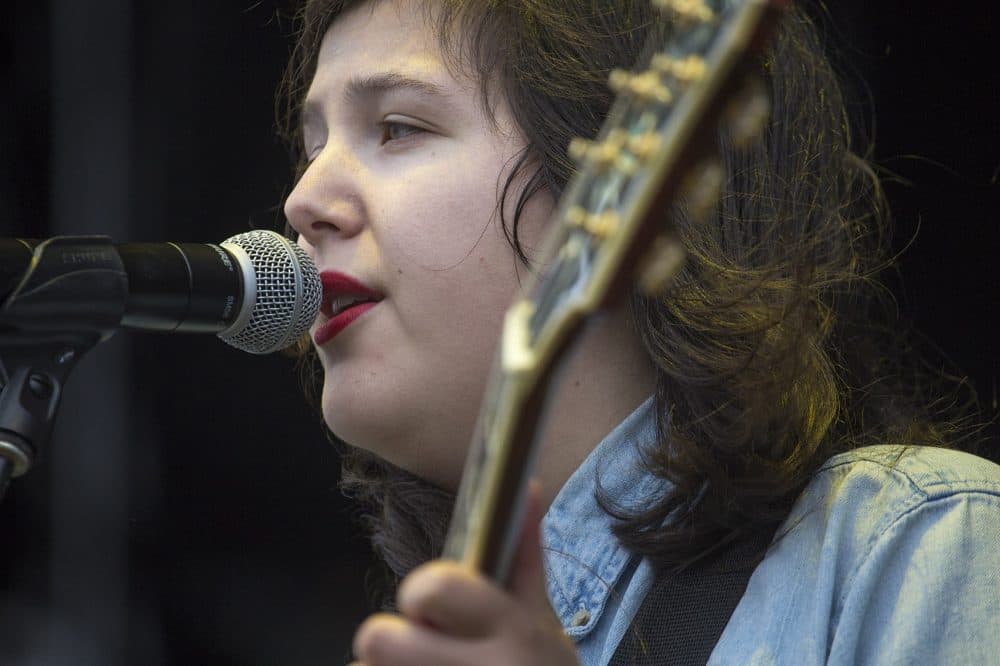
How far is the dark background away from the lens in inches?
106

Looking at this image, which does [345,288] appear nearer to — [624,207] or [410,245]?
[410,245]

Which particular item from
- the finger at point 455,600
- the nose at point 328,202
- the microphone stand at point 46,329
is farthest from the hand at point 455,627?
the nose at point 328,202

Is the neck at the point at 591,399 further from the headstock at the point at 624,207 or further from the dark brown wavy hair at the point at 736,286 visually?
the headstock at the point at 624,207

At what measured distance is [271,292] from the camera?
51.3 inches

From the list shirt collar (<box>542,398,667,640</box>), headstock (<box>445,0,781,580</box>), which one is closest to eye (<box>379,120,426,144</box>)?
shirt collar (<box>542,398,667,640</box>)

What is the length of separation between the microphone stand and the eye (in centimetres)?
52

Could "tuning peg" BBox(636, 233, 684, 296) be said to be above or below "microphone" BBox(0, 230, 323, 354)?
above

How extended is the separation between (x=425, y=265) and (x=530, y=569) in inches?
27.4

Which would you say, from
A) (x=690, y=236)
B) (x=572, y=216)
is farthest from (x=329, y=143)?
(x=572, y=216)

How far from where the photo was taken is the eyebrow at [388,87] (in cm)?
151

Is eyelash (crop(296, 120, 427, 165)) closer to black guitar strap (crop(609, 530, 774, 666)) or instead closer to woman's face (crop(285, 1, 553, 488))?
woman's face (crop(285, 1, 553, 488))

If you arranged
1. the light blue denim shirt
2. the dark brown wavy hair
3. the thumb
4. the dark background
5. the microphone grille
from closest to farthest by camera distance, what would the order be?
1. the thumb
2. the light blue denim shirt
3. the microphone grille
4. the dark brown wavy hair
5. the dark background

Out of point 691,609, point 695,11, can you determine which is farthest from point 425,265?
point 695,11

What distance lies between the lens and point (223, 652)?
2.78m
